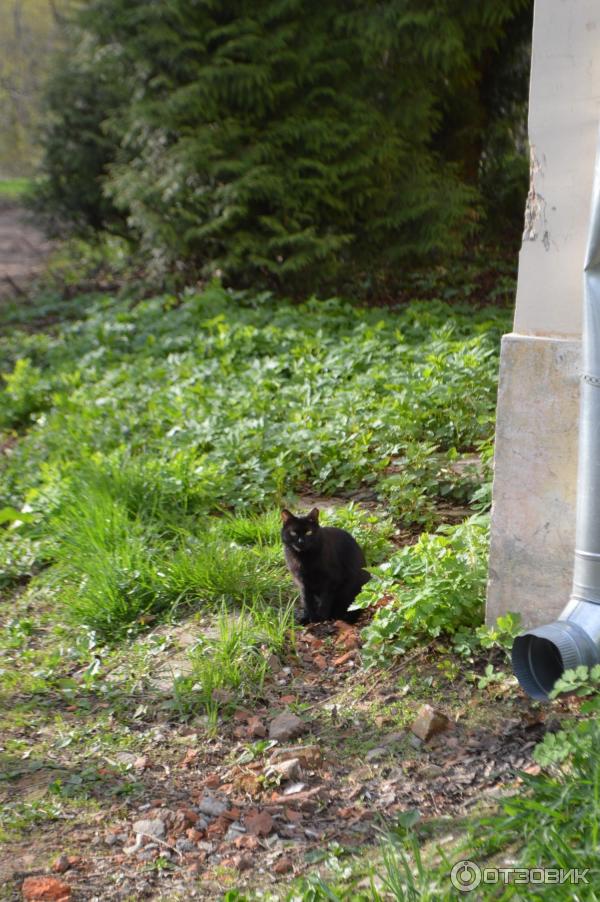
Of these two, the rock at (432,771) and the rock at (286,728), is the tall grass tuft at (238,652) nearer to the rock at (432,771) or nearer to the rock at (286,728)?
the rock at (286,728)

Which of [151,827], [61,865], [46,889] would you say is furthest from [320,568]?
[46,889]

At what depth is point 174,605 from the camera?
432 centimetres

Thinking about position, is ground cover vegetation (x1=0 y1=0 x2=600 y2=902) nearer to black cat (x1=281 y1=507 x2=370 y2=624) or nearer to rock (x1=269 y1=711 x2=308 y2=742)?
rock (x1=269 y1=711 x2=308 y2=742)

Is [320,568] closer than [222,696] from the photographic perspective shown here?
No

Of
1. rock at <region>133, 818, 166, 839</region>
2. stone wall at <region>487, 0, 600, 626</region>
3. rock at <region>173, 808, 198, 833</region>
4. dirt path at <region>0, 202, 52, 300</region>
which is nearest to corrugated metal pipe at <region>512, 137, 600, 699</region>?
stone wall at <region>487, 0, 600, 626</region>

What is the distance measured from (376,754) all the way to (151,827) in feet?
2.69

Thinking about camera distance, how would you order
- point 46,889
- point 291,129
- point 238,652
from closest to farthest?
point 46,889
point 238,652
point 291,129

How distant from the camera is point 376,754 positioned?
10.5 ft

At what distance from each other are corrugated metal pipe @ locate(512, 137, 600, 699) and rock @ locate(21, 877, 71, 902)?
5.36 feet

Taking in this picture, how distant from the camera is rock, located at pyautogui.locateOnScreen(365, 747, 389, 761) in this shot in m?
3.17

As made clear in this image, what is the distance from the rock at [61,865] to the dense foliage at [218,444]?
1.61 m

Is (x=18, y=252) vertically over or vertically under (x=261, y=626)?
under

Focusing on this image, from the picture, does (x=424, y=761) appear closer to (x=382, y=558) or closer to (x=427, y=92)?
(x=382, y=558)

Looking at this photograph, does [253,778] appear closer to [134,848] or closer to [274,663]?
[134,848]
